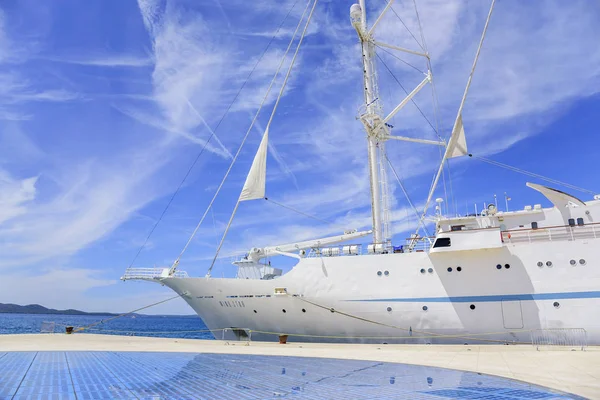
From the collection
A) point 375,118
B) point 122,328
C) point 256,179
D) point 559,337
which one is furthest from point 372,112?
point 122,328

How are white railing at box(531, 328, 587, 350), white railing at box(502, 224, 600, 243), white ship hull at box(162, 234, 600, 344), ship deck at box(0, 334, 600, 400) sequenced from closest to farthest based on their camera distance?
ship deck at box(0, 334, 600, 400) → white railing at box(531, 328, 587, 350) → white ship hull at box(162, 234, 600, 344) → white railing at box(502, 224, 600, 243)

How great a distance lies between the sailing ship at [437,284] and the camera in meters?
14.0

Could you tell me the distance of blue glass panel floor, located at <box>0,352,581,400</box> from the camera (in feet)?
19.0

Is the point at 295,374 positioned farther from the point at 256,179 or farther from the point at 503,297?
the point at 256,179

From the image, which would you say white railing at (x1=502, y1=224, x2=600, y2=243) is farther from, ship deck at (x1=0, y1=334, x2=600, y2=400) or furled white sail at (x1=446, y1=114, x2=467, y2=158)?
ship deck at (x1=0, y1=334, x2=600, y2=400)

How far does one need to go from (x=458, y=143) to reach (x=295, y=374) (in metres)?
13.6

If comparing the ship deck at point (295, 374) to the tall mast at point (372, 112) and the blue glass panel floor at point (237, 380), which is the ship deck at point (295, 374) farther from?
the tall mast at point (372, 112)

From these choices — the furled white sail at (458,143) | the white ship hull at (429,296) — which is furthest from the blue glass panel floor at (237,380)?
the furled white sail at (458,143)

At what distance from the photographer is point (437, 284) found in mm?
14891

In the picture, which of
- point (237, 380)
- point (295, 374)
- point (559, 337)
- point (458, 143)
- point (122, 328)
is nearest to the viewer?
point (237, 380)

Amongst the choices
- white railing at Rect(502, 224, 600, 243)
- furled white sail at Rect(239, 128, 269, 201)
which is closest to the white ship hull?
white railing at Rect(502, 224, 600, 243)

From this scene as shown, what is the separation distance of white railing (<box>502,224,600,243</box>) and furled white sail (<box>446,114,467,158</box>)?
4.15 m

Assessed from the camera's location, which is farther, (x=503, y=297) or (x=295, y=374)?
(x=503, y=297)

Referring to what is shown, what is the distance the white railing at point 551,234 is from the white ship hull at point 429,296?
787mm
